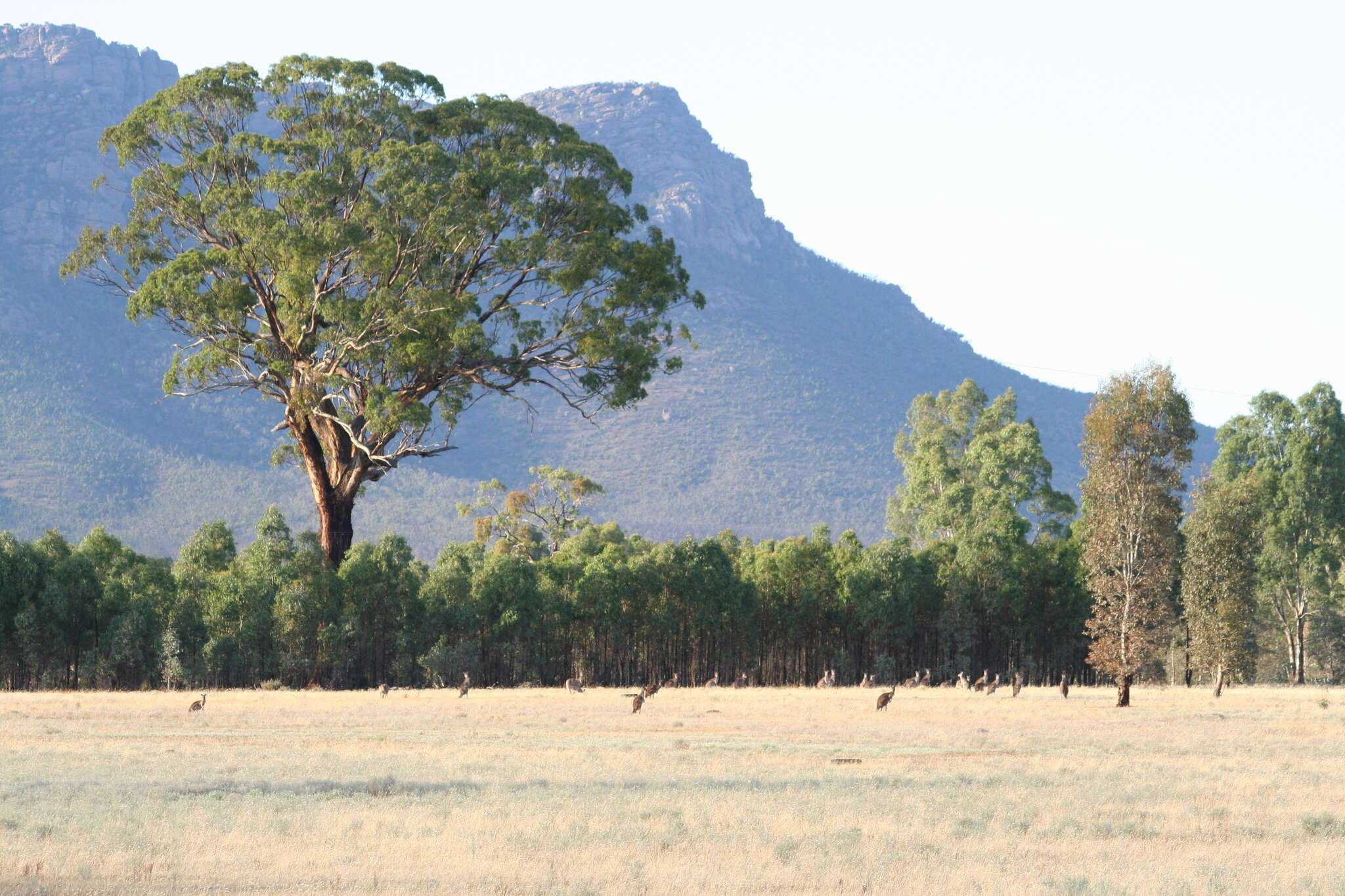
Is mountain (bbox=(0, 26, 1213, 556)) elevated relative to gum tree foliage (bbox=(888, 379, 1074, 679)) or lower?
elevated

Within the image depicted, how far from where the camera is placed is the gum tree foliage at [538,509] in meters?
93.9

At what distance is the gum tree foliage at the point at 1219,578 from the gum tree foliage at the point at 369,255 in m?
24.9

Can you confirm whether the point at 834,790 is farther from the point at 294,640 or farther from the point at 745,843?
the point at 294,640

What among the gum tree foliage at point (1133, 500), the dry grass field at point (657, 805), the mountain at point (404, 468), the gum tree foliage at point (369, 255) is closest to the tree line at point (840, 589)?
the gum tree foliage at point (1133, 500)

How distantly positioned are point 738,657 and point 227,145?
2978cm

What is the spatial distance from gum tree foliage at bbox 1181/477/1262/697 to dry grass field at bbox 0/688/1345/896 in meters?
26.0

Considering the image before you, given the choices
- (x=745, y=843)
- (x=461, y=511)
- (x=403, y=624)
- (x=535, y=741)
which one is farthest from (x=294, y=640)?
(x=461, y=511)

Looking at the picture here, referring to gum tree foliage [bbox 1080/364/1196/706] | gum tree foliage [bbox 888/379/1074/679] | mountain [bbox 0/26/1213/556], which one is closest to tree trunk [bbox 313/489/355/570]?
gum tree foliage [bbox 1080/364/1196/706]

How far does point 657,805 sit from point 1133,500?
92.0 ft

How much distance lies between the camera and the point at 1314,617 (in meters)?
90.1

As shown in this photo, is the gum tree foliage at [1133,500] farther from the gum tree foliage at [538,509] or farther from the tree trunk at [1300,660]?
the gum tree foliage at [538,509]

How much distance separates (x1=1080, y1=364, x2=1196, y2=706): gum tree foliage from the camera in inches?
1651

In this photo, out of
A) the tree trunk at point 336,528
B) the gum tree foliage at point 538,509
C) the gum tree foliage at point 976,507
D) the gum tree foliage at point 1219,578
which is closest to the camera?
the tree trunk at point 336,528

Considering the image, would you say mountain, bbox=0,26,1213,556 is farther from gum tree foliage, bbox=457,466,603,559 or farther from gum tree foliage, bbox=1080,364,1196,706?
gum tree foliage, bbox=1080,364,1196,706
